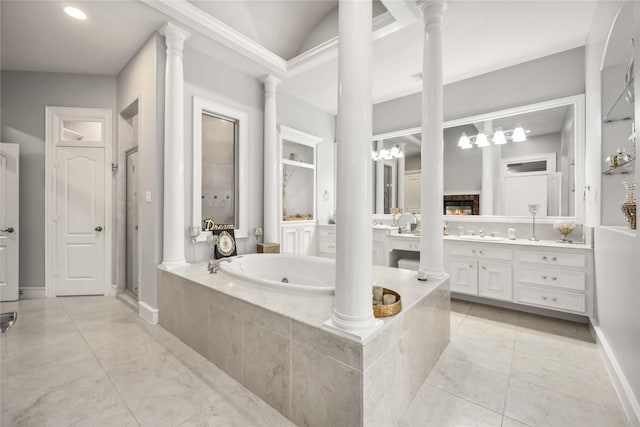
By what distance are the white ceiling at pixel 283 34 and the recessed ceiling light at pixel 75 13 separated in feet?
0.17

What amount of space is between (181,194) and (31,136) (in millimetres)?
2395

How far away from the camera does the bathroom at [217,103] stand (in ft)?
7.57

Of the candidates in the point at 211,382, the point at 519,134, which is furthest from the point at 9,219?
the point at 519,134

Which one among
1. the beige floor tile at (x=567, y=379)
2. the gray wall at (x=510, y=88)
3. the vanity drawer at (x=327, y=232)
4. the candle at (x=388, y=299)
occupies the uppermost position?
the gray wall at (x=510, y=88)

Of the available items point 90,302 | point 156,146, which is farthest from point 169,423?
point 90,302

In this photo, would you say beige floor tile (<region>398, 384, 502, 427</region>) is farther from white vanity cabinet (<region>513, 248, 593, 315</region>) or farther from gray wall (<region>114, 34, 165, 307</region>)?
gray wall (<region>114, 34, 165, 307</region>)

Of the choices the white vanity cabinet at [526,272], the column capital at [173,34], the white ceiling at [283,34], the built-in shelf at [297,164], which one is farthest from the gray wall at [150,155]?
the white vanity cabinet at [526,272]

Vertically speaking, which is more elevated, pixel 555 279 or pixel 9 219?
pixel 9 219

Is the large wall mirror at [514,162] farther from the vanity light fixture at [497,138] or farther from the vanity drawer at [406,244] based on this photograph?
the vanity drawer at [406,244]

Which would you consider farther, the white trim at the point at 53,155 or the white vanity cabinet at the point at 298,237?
the white vanity cabinet at the point at 298,237

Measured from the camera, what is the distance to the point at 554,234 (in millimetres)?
3074

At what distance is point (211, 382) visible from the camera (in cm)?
175

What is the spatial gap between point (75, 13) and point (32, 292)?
10.5 ft

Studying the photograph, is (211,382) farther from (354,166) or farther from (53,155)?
(53,155)
